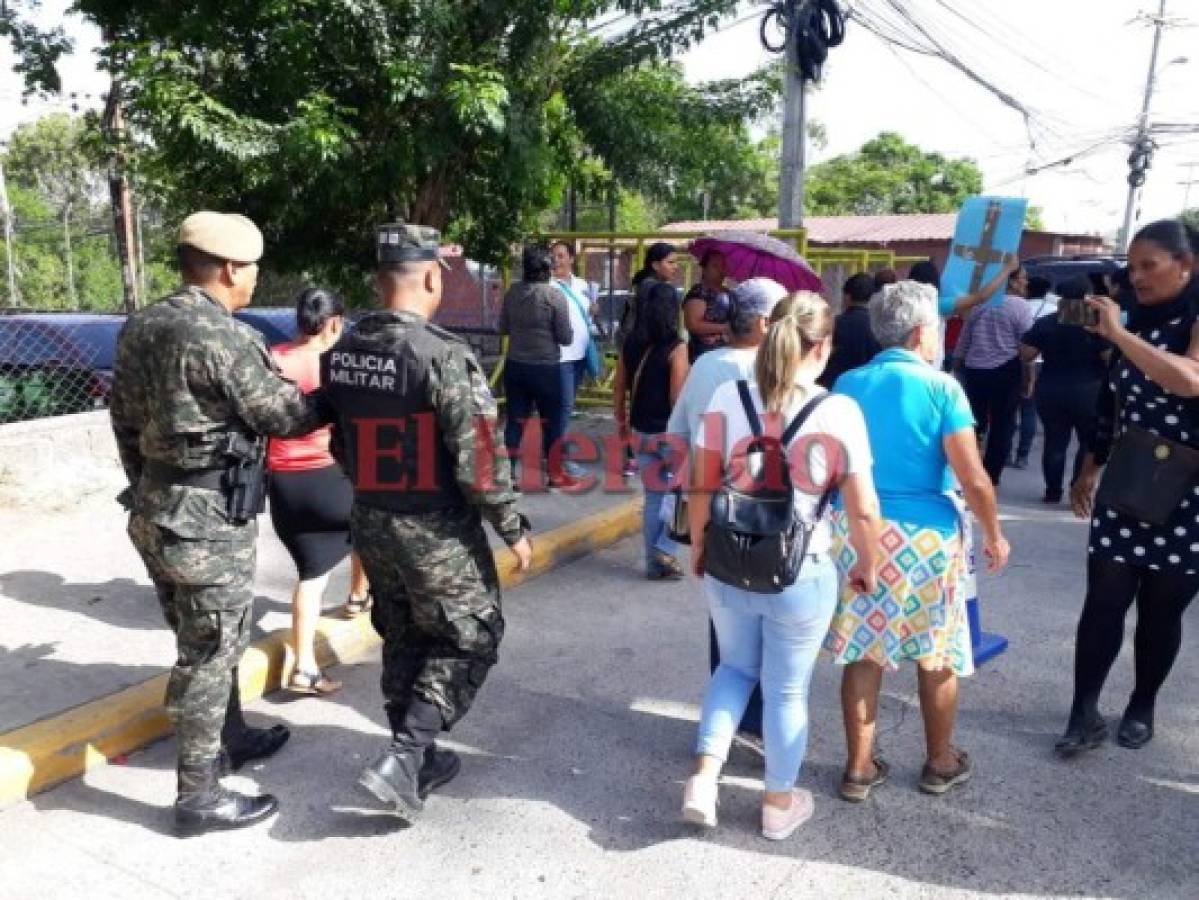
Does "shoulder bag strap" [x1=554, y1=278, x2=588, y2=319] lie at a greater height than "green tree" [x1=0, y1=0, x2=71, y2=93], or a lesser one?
lesser

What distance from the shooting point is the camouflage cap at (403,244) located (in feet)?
9.05

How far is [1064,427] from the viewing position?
22.5 feet

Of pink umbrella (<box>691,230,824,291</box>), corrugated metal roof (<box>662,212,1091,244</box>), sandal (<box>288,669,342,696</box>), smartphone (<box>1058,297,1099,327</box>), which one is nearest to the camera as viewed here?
smartphone (<box>1058,297,1099,327</box>)

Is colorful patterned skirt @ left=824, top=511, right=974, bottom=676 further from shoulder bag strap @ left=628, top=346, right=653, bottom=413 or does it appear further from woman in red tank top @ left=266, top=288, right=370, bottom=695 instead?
shoulder bag strap @ left=628, top=346, right=653, bottom=413

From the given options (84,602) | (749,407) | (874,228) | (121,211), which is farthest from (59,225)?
(749,407)

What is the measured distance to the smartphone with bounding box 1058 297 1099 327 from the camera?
3141 millimetres

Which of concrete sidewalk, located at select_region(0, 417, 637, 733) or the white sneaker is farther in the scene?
concrete sidewalk, located at select_region(0, 417, 637, 733)

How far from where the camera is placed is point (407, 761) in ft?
9.33

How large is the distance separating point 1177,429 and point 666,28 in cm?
598

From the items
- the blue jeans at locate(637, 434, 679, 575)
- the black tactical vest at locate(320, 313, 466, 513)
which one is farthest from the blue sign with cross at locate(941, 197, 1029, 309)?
the black tactical vest at locate(320, 313, 466, 513)

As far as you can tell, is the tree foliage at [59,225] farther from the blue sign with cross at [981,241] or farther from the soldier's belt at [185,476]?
the soldier's belt at [185,476]

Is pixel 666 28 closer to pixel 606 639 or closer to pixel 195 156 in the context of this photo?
pixel 195 156

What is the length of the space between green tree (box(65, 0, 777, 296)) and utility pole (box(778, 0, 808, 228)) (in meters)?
0.45

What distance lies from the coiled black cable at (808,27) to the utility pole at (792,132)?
0.06ft
